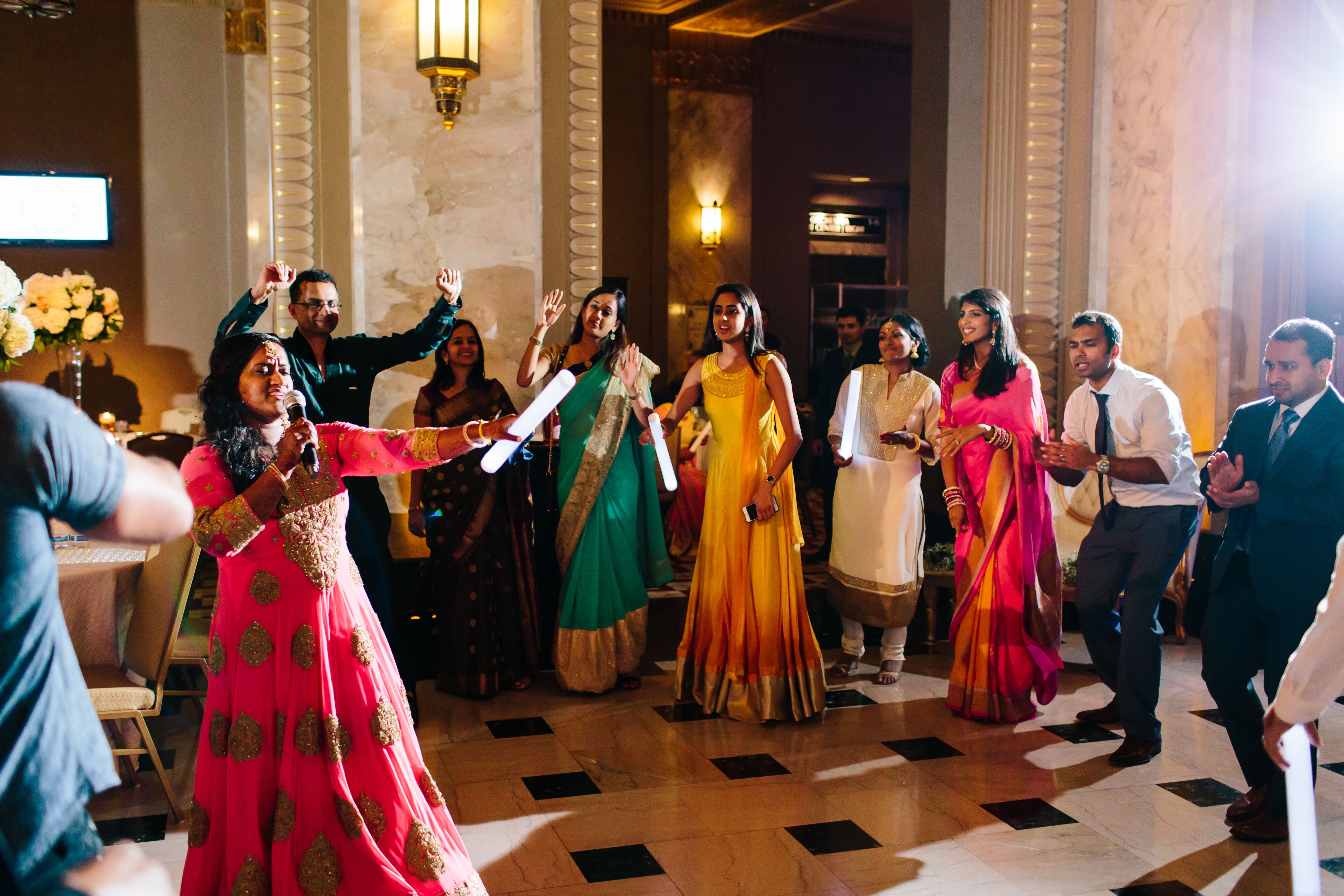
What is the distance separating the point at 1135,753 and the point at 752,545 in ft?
5.00

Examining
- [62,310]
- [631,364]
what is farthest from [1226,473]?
[62,310]

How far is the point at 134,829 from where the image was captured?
324 cm

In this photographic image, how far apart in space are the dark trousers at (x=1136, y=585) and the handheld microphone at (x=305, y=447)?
2742 mm

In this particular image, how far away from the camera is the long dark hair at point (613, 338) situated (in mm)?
4598

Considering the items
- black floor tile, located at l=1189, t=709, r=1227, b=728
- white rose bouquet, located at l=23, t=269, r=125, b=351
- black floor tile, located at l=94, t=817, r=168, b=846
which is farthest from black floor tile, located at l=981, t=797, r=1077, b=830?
white rose bouquet, located at l=23, t=269, r=125, b=351

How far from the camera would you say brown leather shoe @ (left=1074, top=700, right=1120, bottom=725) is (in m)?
4.25

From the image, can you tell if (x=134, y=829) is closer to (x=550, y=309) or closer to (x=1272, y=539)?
(x=550, y=309)

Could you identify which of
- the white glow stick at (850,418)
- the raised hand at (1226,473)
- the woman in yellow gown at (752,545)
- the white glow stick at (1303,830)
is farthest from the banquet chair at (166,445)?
the white glow stick at (1303,830)

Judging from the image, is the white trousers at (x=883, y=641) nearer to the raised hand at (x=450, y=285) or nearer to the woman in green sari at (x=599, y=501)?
the woman in green sari at (x=599, y=501)

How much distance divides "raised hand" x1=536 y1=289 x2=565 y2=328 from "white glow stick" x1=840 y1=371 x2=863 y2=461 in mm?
1240

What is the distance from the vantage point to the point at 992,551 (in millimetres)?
4211

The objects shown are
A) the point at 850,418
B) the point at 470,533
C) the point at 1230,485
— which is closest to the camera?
the point at 1230,485

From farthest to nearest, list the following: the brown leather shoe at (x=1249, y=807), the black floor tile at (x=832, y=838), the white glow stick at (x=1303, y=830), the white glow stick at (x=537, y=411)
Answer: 1. the brown leather shoe at (x=1249, y=807)
2. the black floor tile at (x=832, y=838)
3. the white glow stick at (x=537, y=411)
4. the white glow stick at (x=1303, y=830)

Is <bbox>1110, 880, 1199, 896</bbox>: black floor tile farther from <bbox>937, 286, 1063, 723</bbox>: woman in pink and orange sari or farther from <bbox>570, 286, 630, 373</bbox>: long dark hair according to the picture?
<bbox>570, 286, 630, 373</bbox>: long dark hair
